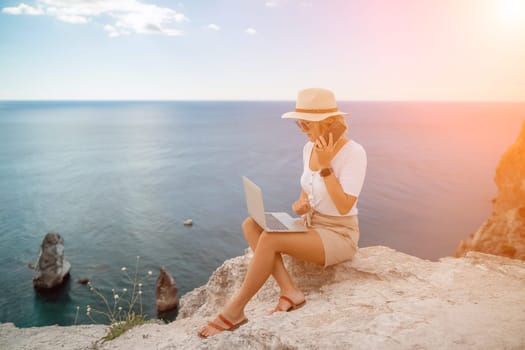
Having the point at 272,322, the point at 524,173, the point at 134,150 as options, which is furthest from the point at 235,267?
the point at 134,150

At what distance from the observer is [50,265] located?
3372 cm

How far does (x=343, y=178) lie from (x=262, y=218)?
4.04 feet

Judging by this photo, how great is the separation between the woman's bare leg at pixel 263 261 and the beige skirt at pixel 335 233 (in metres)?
0.24

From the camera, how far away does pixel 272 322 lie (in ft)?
14.1

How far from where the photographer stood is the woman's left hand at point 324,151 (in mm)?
4980

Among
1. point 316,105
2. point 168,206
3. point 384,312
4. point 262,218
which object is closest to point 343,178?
point 316,105

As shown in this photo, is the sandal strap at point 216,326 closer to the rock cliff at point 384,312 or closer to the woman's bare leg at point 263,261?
the woman's bare leg at point 263,261

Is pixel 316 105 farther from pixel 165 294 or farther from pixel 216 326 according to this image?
pixel 165 294

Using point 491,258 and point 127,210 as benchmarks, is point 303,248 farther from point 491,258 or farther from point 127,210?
point 127,210

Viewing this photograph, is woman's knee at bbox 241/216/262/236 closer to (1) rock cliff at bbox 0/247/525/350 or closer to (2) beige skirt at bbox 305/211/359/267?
(2) beige skirt at bbox 305/211/359/267

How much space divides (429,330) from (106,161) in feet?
323

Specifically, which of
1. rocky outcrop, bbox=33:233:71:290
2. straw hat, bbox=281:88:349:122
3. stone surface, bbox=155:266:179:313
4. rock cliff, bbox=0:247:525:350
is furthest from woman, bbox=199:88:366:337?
rocky outcrop, bbox=33:233:71:290

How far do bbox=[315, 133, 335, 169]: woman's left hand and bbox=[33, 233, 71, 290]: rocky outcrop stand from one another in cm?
3510

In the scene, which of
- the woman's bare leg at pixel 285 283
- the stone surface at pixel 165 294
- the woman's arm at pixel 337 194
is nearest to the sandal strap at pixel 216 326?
the woman's bare leg at pixel 285 283
